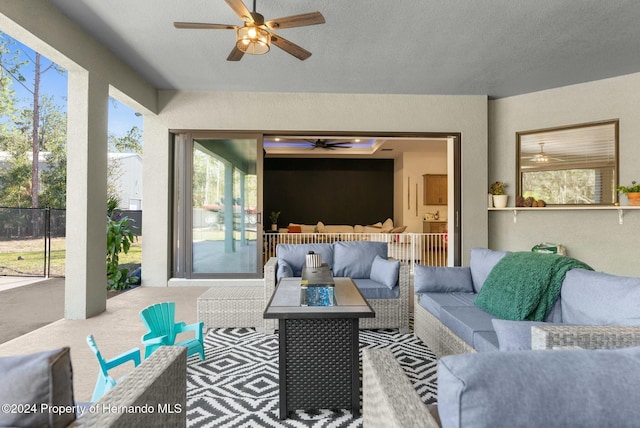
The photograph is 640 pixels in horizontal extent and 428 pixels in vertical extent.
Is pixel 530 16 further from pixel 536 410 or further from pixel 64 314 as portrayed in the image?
pixel 64 314

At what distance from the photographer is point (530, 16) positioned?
3.44 m

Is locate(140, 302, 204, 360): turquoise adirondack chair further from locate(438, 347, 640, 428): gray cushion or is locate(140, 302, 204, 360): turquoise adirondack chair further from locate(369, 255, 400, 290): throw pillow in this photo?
locate(438, 347, 640, 428): gray cushion

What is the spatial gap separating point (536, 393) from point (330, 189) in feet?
34.1

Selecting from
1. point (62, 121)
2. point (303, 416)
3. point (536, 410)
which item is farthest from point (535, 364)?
point (62, 121)

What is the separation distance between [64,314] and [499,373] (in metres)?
4.66

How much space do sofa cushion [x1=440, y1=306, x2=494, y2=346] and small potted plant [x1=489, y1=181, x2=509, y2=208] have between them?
11.2 feet

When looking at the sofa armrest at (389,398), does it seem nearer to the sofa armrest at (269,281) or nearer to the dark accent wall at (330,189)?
the sofa armrest at (269,281)

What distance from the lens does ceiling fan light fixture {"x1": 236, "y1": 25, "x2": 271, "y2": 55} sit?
2836 mm

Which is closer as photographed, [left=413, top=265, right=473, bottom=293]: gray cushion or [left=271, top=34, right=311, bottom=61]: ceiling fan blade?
[left=271, top=34, right=311, bottom=61]: ceiling fan blade

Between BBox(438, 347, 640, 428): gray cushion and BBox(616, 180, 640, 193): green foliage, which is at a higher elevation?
BBox(616, 180, 640, 193): green foliage

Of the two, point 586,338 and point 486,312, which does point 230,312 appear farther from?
point 586,338

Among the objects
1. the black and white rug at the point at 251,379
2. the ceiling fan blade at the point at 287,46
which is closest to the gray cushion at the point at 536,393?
the black and white rug at the point at 251,379

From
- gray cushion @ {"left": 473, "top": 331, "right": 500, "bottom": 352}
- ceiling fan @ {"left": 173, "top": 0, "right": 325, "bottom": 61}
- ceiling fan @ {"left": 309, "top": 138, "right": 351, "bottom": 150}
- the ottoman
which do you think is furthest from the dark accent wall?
gray cushion @ {"left": 473, "top": 331, "right": 500, "bottom": 352}

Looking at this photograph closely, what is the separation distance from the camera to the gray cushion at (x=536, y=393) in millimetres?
747
